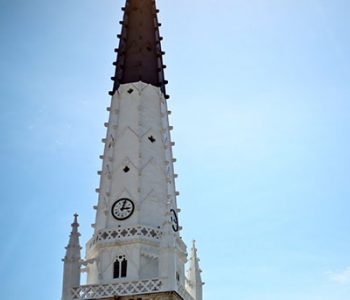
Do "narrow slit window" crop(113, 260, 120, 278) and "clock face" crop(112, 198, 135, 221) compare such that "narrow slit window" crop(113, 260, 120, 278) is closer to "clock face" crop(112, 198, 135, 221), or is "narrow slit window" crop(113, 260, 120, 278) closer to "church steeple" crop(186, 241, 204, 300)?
"clock face" crop(112, 198, 135, 221)

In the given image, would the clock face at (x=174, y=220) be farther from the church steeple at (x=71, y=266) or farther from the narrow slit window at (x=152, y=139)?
the church steeple at (x=71, y=266)

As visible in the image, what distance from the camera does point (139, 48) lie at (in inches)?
1957

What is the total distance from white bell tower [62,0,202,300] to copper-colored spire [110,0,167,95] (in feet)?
0.21

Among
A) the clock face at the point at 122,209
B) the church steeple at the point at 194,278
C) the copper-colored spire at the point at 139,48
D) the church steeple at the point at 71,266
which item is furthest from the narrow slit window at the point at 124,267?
the copper-colored spire at the point at 139,48

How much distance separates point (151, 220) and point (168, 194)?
86.1 inches

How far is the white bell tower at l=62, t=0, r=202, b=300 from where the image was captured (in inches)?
1581

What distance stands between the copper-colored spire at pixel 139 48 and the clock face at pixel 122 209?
8.24m

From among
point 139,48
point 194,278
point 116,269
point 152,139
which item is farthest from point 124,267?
point 139,48

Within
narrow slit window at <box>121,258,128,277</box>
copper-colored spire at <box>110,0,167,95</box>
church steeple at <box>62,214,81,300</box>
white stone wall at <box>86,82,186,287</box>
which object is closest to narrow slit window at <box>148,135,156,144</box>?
white stone wall at <box>86,82,186,287</box>

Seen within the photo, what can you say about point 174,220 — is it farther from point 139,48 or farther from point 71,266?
point 139,48

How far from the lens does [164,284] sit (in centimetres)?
3931

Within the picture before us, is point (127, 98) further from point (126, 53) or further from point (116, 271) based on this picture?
point (116, 271)

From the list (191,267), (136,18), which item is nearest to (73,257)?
(191,267)

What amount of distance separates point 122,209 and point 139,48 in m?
11.7
